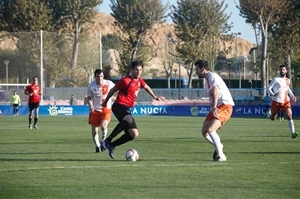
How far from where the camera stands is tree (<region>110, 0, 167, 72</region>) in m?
88.8

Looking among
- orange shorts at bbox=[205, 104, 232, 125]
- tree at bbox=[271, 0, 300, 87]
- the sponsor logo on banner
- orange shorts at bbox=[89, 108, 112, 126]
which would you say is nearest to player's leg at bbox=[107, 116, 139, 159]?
orange shorts at bbox=[205, 104, 232, 125]

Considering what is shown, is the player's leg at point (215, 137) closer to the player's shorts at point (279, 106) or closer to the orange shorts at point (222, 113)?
the orange shorts at point (222, 113)

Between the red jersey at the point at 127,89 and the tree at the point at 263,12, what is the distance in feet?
175

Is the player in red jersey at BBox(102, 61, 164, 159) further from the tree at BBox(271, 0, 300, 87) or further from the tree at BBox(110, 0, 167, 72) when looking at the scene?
the tree at BBox(110, 0, 167, 72)

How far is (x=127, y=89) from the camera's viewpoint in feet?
57.5

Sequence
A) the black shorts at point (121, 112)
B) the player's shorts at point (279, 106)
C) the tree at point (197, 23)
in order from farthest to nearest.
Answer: the tree at point (197, 23)
the player's shorts at point (279, 106)
the black shorts at point (121, 112)

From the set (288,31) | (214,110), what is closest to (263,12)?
(288,31)

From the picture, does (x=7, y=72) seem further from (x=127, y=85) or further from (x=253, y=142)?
(x=127, y=85)

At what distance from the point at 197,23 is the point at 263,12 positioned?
59.4 ft

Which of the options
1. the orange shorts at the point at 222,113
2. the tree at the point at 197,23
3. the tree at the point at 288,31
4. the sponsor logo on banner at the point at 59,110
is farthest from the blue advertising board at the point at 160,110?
the orange shorts at the point at 222,113

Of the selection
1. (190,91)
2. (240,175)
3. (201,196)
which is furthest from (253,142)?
(190,91)

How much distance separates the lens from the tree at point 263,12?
70.0 m

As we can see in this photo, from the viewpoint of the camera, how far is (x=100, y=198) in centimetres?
1114

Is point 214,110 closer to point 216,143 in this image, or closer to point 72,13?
point 216,143
